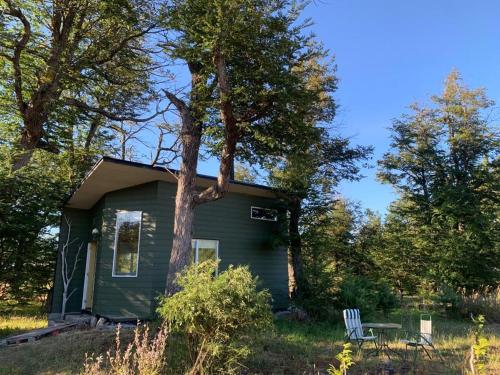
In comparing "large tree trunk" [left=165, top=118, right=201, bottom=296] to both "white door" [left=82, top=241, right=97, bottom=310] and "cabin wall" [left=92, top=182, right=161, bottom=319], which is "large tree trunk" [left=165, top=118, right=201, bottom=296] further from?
"white door" [left=82, top=241, right=97, bottom=310]

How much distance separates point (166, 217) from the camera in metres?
11.3

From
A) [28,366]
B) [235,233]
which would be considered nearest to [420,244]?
[235,233]

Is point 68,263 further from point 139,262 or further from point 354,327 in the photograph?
point 354,327

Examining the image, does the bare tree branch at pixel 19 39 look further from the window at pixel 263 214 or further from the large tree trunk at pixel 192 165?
the window at pixel 263 214

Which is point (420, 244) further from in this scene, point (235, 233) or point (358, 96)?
point (235, 233)

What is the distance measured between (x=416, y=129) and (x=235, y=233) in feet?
39.4

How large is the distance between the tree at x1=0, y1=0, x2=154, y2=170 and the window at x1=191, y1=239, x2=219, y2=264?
17.7 ft

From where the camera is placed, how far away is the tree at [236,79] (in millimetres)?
8109

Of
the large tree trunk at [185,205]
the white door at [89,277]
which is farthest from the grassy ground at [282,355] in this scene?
the white door at [89,277]

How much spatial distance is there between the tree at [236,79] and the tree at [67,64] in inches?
173

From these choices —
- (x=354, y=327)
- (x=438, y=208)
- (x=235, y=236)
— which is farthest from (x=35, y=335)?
(x=438, y=208)

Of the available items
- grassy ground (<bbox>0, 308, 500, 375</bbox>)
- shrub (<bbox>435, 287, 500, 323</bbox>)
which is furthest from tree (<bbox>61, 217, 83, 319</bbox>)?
shrub (<bbox>435, 287, 500, 323</bbox>)

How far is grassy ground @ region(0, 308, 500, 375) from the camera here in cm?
616

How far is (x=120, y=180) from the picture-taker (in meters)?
11.1
